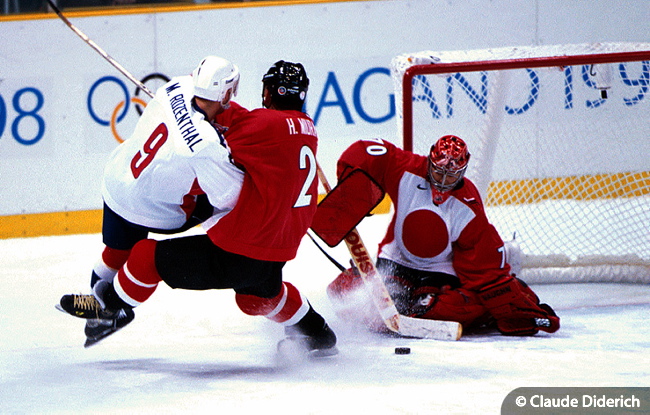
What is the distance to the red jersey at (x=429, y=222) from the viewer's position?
3180 millimetres

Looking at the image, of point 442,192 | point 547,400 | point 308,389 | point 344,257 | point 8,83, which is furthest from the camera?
point 8,83

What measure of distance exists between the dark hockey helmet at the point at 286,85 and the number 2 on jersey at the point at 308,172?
176 mm

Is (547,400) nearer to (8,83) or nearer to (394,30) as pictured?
(394,30)

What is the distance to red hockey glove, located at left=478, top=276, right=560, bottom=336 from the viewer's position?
3082 millimetres

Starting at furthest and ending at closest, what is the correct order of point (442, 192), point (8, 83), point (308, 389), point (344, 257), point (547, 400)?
1. point (8, 83)
2. point (344, 257)
3. point (442, 192)
4. point (308, 389)
5. point (547, 400)

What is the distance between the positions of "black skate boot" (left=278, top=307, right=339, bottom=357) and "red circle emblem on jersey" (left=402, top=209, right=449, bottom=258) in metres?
0.60

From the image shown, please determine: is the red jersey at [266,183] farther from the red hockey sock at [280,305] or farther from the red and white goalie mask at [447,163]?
the red and white goalie mask at [447,163]

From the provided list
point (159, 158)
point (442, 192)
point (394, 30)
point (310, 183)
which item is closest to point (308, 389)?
point (310, 183)

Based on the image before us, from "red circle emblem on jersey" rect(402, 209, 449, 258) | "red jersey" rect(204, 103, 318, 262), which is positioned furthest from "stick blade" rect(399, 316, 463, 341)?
"red jersey" rect(204, 103, 318, 262)

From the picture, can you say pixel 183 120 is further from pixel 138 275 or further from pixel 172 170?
pixel 138 275

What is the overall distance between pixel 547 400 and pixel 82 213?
332 cm

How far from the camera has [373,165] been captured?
3.28 metres

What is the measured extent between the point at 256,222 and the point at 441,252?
40.3 inches

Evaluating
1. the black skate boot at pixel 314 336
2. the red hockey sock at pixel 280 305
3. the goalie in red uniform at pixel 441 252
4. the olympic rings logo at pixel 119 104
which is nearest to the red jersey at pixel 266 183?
the red hockey sock at pixel 280 305
